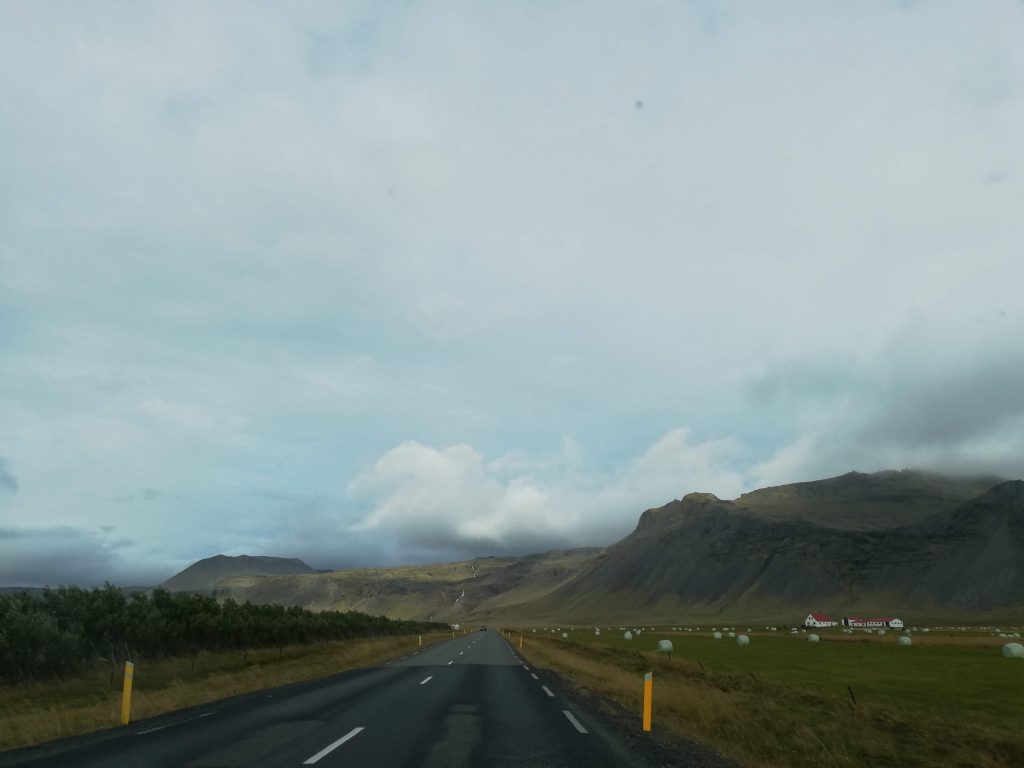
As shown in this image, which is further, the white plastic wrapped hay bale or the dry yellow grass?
the white plastic wrapped hay bale

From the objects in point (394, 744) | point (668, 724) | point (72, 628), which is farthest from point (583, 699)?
point (72, 628)

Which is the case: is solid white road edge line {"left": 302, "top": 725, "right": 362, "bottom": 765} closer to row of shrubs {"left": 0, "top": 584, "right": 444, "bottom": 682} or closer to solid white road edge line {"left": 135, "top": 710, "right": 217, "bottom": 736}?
solid white road edge line {"left": 135, "top": 710, "right": 217, "bottom": 736}

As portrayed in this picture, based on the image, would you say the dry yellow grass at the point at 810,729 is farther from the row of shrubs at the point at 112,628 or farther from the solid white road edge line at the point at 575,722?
the row of shrubs at the point at 112,628

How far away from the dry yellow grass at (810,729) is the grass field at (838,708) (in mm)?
27

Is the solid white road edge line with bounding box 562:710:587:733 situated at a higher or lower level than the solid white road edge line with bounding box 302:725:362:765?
lower

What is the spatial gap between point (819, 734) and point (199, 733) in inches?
536

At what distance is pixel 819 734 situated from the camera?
16844 millimetres

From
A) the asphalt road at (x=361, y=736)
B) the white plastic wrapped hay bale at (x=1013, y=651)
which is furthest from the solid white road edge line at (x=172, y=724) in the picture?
the white plastic wrapped hay bale at (x=1013, y=651)

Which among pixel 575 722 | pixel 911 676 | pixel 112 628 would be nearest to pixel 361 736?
pixel 575 722

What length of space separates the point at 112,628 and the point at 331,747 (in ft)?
83.7

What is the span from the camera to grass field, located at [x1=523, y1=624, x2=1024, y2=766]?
50.0 ft

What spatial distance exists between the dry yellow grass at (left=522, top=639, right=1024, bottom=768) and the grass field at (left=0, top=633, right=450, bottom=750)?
12642 mm

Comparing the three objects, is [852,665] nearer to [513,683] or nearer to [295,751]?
[513,683]

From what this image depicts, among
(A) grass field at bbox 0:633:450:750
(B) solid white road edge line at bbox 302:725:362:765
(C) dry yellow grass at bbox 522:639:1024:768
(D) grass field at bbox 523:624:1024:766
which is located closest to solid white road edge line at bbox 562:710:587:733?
(C) dry yellow grass at bbox 522:639:1024:768
